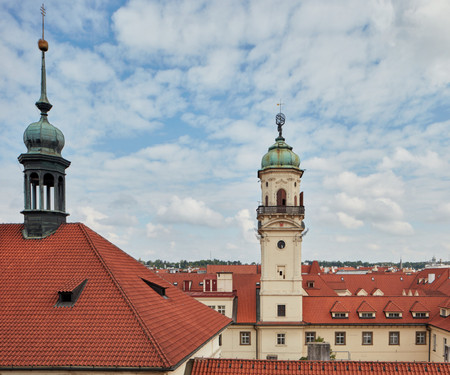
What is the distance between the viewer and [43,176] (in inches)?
603

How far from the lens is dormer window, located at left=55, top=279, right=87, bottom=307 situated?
11.6 metres

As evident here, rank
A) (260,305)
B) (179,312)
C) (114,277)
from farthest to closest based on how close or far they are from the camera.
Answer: (260,305)
(179,312)
(114,277)

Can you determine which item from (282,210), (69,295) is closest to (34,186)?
(69,295)

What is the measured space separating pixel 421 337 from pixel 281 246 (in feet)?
52.6

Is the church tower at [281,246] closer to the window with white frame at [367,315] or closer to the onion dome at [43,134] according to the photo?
the window with white frame at [367,315]

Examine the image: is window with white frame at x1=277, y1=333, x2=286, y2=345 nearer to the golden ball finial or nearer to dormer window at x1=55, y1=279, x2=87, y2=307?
dormer window at x1=55, y1=279, x2=87, y2=307

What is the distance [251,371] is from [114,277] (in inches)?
243

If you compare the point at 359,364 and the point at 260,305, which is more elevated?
the point at 359,364

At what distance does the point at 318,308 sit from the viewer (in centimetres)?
3341

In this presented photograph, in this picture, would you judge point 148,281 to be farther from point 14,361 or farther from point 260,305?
point 260,305

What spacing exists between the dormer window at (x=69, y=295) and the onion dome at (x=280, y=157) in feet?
76.5

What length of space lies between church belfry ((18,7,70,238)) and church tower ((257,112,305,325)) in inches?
781

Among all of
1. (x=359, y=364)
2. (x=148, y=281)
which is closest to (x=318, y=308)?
(x=359, y=364)

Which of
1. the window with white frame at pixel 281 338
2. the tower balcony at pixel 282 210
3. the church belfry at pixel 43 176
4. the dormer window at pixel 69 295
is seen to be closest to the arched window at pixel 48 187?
the church belfry at pixel 43 176
